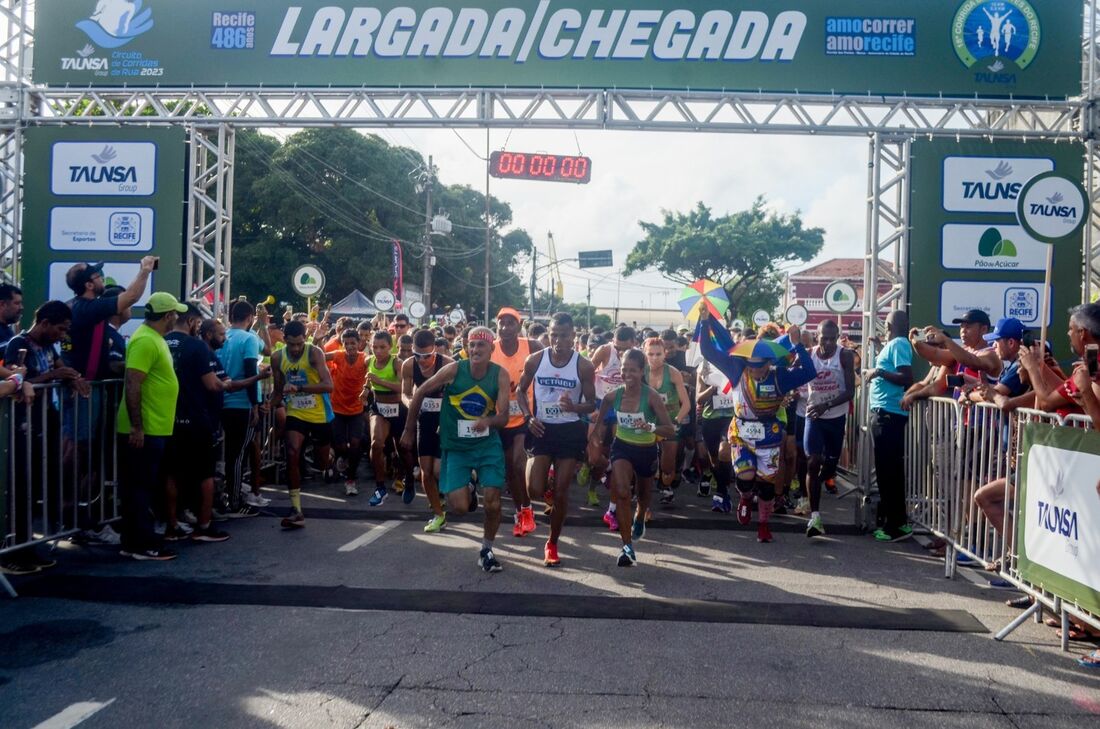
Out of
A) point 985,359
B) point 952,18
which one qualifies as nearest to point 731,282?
point 952,18

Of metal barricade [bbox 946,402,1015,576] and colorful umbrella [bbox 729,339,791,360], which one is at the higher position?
colorful umbrella [bbox 729,339,791,360]

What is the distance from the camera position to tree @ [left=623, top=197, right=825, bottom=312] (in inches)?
1896

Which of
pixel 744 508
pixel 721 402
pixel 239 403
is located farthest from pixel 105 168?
pixel 744 508

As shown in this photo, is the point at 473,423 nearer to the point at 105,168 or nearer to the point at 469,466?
the point at 469,466

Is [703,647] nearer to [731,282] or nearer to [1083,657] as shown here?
[1083,657]

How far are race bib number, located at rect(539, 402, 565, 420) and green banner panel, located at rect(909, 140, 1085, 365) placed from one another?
4.37m

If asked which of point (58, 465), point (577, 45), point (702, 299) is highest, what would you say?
point (577, 45)

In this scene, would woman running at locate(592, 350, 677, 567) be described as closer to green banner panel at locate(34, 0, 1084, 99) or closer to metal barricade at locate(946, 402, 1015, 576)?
metal barricade at locate(946, 402, 1015, 576)

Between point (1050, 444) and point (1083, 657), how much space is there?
1.19 m

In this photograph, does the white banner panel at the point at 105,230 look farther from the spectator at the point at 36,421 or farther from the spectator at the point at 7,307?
the spectator at the point at 36,421

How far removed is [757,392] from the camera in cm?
845

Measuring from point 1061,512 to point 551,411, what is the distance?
12.8ft

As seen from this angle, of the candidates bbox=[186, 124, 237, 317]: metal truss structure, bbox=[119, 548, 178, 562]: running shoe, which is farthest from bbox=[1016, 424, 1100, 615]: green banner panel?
bbox=[186, 124, 237, 317]: metal truss structure

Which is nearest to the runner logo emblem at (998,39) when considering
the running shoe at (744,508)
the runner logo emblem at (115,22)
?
the running shoe at (744,508)
